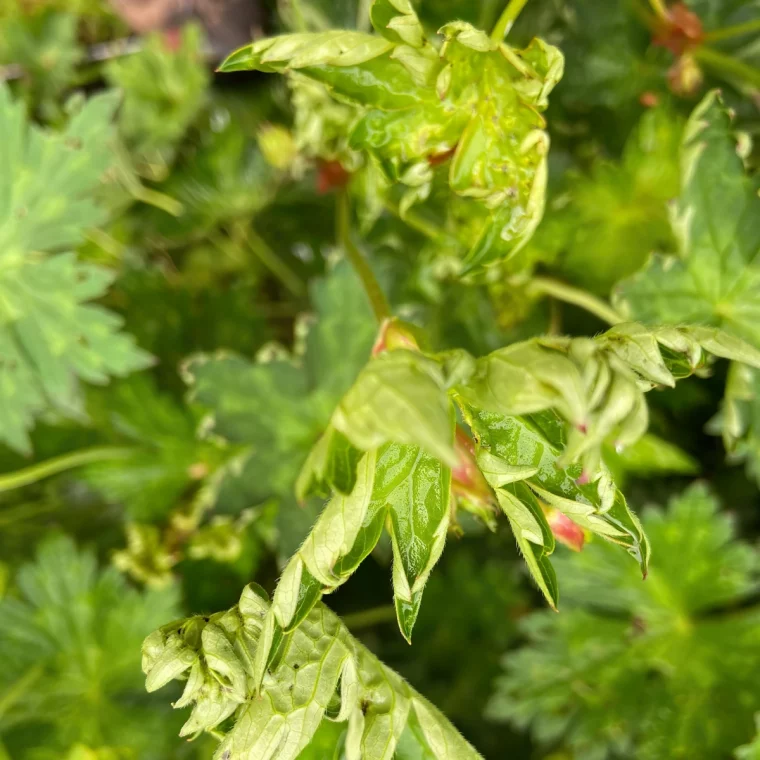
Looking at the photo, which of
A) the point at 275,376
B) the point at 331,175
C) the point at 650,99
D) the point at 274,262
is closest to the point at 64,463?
the point at 275,376

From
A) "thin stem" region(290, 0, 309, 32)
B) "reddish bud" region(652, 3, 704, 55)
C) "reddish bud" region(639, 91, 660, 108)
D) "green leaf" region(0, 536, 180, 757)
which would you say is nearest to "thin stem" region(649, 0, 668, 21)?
"reddish bud" region(652, 3, 704, 55)

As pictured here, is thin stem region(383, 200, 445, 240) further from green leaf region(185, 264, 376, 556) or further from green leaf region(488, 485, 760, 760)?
green leaf region(488, 485, 760, 760)

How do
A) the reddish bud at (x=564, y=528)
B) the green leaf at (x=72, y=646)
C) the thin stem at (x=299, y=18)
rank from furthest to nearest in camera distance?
the green leaf at (x=72, y=646), the thin stem at (x=299, y=18), the reddish bud at (x=564, y=528)

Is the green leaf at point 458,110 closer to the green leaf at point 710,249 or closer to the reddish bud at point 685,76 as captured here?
the green leaf at point 710,249

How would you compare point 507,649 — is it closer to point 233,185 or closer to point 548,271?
point 548,271

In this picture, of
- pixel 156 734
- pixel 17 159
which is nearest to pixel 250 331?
pixel 17 159

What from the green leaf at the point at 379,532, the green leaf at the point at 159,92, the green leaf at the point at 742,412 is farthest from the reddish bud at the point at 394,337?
the green leaf at the point at 159,92
